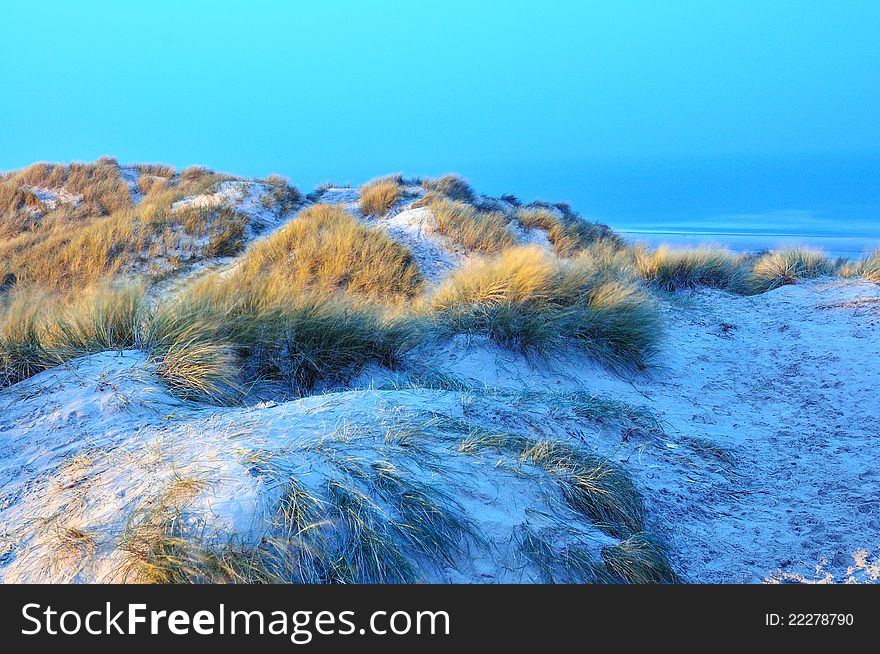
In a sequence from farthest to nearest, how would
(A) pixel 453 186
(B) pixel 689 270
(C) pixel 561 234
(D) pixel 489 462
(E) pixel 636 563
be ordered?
(A) pixel 453 186, (C) pixel 561 234, (B) pixel 689 270, (D) pixel 489 462, (E) pixel 636 563

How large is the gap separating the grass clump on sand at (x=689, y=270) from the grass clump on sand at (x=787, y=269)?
240 millimetres

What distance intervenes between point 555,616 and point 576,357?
3.86 metres

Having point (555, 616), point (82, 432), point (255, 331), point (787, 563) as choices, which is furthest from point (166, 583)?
point (255, 331)

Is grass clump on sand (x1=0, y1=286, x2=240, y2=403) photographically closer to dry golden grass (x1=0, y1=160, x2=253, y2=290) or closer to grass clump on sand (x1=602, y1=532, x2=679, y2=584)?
grass clump on sand (x1=602, y1=532, x2=679, y2=584)

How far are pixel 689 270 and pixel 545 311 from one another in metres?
5.22

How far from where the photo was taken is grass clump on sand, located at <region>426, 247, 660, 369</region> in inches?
228

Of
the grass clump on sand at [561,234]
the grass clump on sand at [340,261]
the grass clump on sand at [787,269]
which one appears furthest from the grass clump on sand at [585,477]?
the grass clump on sand at [561,234]

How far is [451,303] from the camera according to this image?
20.6 ft

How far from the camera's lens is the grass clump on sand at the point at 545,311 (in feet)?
19.0

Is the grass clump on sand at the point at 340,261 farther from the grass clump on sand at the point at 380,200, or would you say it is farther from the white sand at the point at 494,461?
the white sand at the point at 494,461

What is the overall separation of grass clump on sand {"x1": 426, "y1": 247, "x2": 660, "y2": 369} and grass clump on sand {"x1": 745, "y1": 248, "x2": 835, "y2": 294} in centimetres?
448

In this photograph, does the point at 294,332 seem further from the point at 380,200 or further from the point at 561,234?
the point at 380,200

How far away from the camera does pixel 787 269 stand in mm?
10336

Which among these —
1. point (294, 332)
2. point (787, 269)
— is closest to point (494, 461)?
point (294, 332)
